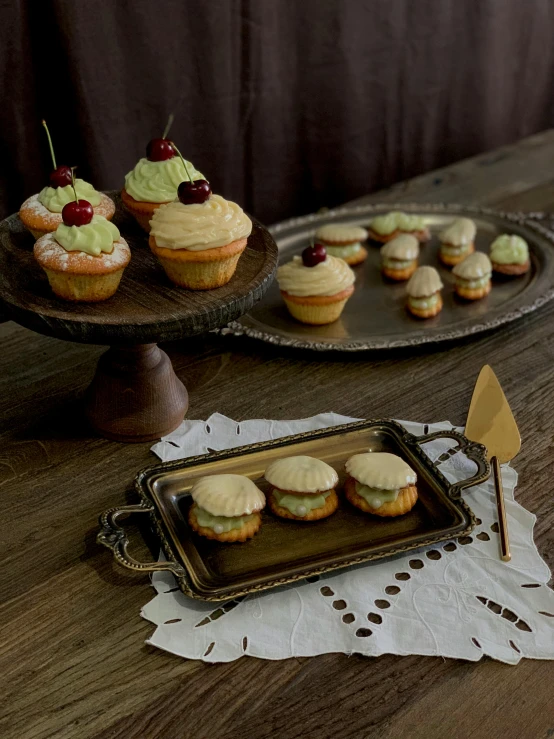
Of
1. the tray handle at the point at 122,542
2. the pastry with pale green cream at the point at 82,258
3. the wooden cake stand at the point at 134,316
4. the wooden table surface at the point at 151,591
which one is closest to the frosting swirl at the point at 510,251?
the wooden table surface at the point at 151,591

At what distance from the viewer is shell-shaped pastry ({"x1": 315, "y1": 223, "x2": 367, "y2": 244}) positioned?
1.60 meters

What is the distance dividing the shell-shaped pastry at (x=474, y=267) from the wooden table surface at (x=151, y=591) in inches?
4.4

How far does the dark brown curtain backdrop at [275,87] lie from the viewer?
159 cm

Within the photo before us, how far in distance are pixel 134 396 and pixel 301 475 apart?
0.97ft

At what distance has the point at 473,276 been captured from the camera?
1480 mm

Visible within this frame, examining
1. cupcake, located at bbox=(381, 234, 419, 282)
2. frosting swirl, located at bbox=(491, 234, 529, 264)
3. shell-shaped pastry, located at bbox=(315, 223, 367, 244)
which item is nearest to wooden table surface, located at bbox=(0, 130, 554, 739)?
frosting swirl, located at bbox=(491, 234, 529, 264)

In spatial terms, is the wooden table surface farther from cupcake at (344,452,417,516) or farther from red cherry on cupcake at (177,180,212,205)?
red cherry on cupcake at (177,180,212,205)

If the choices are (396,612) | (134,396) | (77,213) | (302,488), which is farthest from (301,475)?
(77,213)

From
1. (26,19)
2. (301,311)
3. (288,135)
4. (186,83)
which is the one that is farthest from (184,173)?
(288,135)

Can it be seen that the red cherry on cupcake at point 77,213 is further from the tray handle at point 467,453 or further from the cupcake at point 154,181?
the tray handle at point 467,453

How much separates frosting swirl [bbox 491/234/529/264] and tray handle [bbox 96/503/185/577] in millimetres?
888

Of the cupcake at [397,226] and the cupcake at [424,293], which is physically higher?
the cupcake at [424,293]

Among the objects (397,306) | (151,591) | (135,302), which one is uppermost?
(135,302)

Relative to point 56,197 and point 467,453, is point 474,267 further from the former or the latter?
point 56,197
